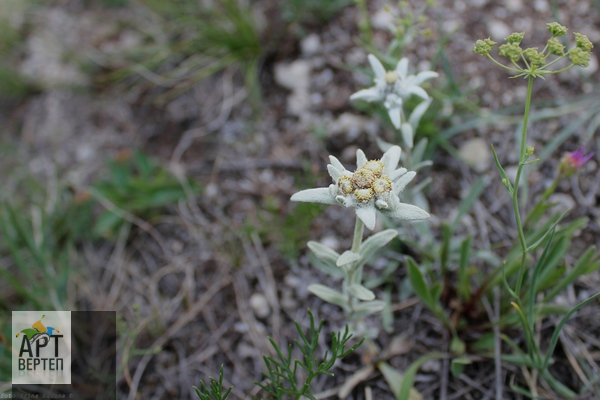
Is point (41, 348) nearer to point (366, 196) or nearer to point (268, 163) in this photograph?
point (268, 163)

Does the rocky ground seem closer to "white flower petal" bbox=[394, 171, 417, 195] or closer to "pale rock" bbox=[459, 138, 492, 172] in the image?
"pale rock" bbox=[459, 138, 492, 172]

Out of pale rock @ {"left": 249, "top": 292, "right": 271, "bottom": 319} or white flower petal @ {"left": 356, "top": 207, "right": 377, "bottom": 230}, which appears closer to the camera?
white flower petal @ {"left": 356, "top": 207, "right": 377, "bottom": 230}

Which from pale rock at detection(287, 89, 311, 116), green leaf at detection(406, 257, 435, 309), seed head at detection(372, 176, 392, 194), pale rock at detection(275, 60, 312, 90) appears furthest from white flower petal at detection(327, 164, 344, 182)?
pale rock at detection(275, 60, 312, 90)

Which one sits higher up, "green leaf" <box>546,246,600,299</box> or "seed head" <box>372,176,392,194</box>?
"seed head" <box>372,176,392,194</box>

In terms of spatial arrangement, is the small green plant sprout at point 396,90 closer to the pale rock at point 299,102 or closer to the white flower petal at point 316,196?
the white flower petal at point 316,196

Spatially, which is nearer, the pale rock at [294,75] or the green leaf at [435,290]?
the green leaf at [435,290]

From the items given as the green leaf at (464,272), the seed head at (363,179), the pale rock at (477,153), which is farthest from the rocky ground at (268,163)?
the seed head at (363,179)

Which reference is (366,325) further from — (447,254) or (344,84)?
(344,84)

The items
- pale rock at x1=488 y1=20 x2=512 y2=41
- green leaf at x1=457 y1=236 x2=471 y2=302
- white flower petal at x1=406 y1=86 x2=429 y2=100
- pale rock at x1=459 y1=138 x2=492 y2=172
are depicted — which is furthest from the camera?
pale rock at x1=488 y1=20 x2=512 y2=41
